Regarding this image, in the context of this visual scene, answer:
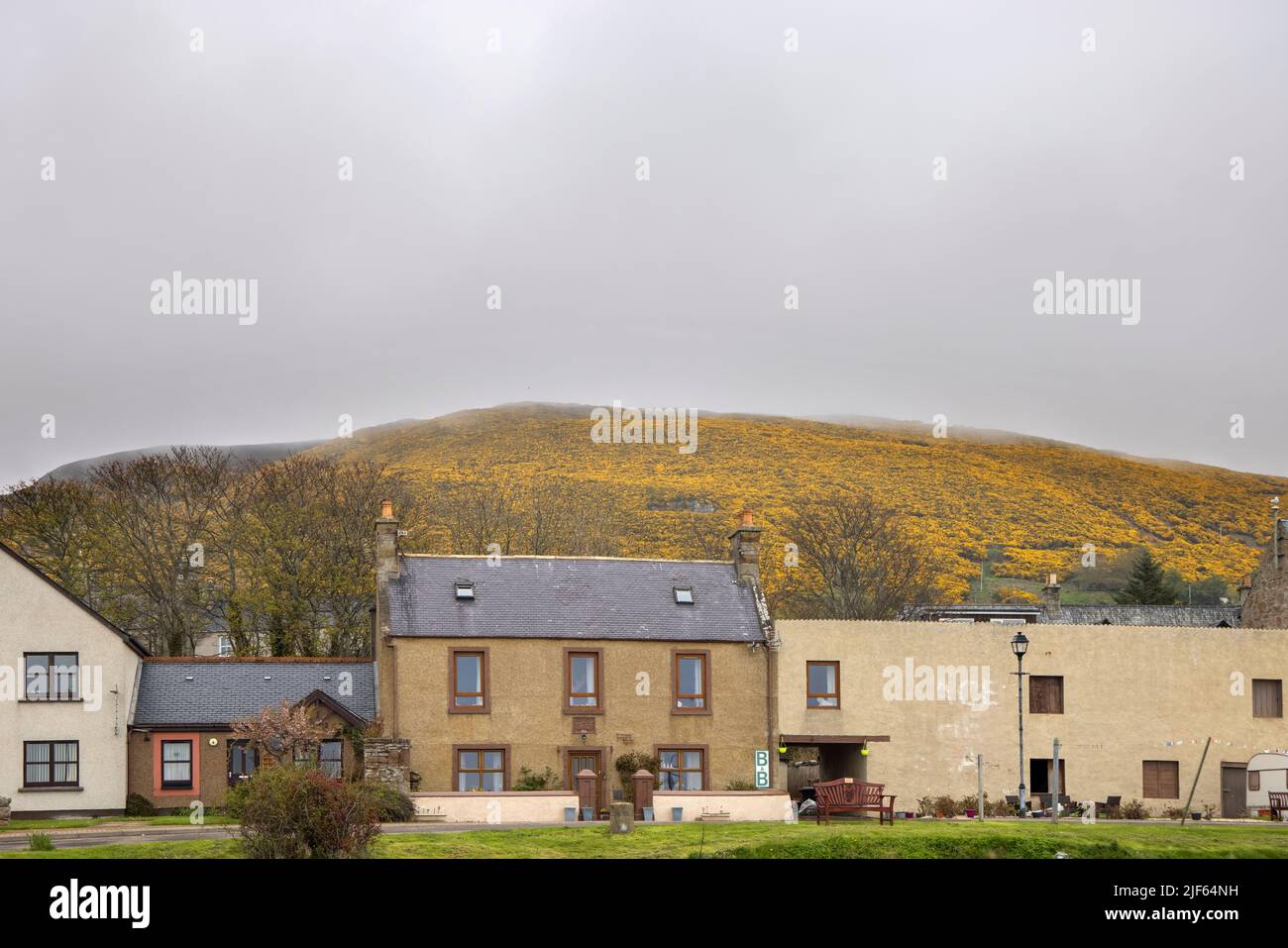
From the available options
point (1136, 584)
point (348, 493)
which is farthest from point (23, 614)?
point (1136, 584)

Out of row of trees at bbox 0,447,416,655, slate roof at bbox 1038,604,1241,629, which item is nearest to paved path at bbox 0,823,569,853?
row of trees at bbox 0,447,416,655

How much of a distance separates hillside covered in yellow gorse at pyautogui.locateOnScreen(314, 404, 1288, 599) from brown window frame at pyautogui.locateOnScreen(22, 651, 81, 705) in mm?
51661

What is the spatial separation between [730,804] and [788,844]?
11.9 m

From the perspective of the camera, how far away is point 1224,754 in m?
50.9

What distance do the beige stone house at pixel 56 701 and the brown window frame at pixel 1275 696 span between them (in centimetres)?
3776

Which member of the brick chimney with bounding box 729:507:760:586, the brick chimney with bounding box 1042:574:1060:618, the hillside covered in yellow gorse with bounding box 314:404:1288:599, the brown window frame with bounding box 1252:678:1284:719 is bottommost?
the brown window frame with bounding box 1252:678:1284:719

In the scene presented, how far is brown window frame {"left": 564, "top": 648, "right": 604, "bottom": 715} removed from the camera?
47.8 meters

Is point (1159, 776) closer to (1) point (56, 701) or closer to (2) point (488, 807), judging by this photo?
(2) point (488, 807)

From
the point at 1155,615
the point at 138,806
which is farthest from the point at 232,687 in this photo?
the point at 1155,615

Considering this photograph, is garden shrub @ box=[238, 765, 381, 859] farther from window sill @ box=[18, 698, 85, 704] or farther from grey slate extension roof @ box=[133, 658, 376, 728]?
window sill @ box=[18, 698, 85, 704]

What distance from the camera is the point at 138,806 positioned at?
4572 cm

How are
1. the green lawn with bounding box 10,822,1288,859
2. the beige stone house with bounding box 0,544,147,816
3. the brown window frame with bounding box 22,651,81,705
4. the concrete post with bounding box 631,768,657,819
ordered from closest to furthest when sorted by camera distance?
the green lawn with bounding box 10,822,1288,859 < the concrete post with bounding box 631,768,657,819 < the beige stone house with bounding box 0,544,147,816 < the brown window frame with bounding box 22,651,81,705
